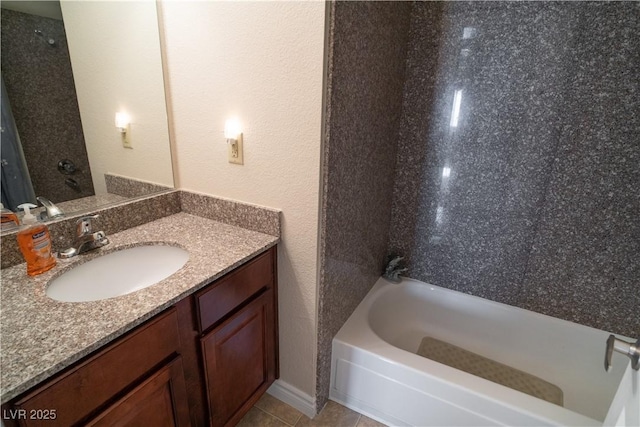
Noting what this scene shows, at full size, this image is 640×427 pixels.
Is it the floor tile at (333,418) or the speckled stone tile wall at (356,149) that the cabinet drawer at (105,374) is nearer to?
the speckled stone tile wall at (356,149)

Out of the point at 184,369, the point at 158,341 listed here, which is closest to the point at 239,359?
the point at 184,369

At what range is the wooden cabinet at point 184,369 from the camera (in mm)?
696

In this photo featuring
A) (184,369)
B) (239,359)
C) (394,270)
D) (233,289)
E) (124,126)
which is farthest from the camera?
(394,270)

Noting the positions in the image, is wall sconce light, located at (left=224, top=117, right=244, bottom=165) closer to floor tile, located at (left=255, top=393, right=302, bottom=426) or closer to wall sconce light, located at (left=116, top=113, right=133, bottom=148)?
wall sconce light, located at (left=116, top=113, right=133, bottom=148)

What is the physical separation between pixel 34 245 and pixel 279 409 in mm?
1230

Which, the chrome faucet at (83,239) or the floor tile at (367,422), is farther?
the floor tile at (367,422)

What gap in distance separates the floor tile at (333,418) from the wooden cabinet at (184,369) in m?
0.26

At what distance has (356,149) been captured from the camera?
1309 mm

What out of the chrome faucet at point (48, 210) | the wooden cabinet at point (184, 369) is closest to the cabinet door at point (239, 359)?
the wooden cabinet at point (184, 369)

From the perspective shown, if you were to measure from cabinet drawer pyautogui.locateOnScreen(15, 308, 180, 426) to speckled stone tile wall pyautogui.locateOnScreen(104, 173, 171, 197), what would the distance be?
2.29 ft

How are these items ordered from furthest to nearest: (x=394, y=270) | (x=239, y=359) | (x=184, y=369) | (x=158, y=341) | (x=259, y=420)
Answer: (x=394, y=270) < (x=259, y=420) < (x=239, y=359) < (x=184, y=369) < (x=158, y=341)

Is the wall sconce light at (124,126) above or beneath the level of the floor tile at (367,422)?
above

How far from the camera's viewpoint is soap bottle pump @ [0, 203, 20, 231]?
980 millimetres

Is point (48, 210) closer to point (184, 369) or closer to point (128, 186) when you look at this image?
point (128, 186)
